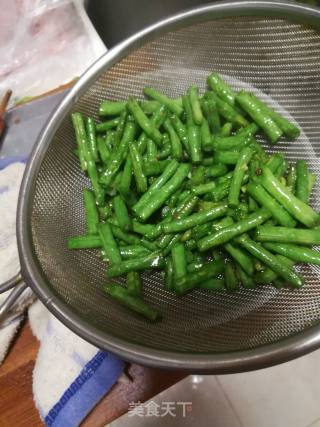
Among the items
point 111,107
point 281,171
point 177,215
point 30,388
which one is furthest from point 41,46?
point 30,388

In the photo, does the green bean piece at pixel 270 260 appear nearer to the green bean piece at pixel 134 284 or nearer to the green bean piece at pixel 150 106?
the green bean piece at pixel 134 284

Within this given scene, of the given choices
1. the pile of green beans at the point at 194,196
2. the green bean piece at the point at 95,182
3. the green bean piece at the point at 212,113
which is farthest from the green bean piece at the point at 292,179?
the green bean piece at the point at 95,182

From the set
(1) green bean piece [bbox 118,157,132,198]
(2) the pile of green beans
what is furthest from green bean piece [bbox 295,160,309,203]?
(1) green bean piece [bbox 118,157,132,198]

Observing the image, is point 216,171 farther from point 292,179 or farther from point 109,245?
point 109,245

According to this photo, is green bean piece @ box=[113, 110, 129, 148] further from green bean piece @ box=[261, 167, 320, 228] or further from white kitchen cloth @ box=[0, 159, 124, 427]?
white kitchen cloth @ box=[0, 159, 124, 427]

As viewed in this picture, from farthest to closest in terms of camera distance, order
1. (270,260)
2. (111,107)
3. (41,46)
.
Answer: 1. (41,46)
2. (111,107)
3. (270,260)

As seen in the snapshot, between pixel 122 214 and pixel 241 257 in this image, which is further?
pixel 122 214
